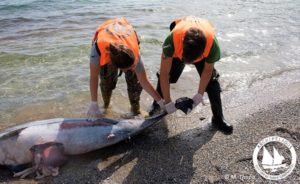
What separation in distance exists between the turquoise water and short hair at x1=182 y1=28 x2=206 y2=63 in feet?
8.10

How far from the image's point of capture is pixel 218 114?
4.67 metres

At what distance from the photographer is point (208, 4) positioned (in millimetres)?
13547

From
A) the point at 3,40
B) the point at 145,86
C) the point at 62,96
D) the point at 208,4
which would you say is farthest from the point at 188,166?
the point at 208,4

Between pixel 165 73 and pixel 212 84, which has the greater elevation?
pixel 165 73

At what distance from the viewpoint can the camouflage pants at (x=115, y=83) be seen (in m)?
4.82

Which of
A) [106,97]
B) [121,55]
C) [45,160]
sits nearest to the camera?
[121,55]

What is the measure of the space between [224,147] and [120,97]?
2.19 meters

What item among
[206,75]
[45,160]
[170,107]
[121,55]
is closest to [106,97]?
[170,107]

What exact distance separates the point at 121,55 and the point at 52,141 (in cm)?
123

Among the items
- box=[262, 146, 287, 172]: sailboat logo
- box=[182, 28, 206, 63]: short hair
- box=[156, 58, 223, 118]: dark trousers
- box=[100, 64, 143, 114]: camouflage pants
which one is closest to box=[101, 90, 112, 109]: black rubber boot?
box=[100, 64, 143, 114]: camouflage pants

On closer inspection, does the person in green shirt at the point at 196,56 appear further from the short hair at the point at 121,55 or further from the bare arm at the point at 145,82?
the short hair at the point at 121,55

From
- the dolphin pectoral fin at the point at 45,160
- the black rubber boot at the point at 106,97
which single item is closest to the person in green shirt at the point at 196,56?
the black rubber boot at the point at 106,97

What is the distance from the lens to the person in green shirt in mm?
3477

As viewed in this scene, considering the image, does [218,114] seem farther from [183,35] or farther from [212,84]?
[183,35]
